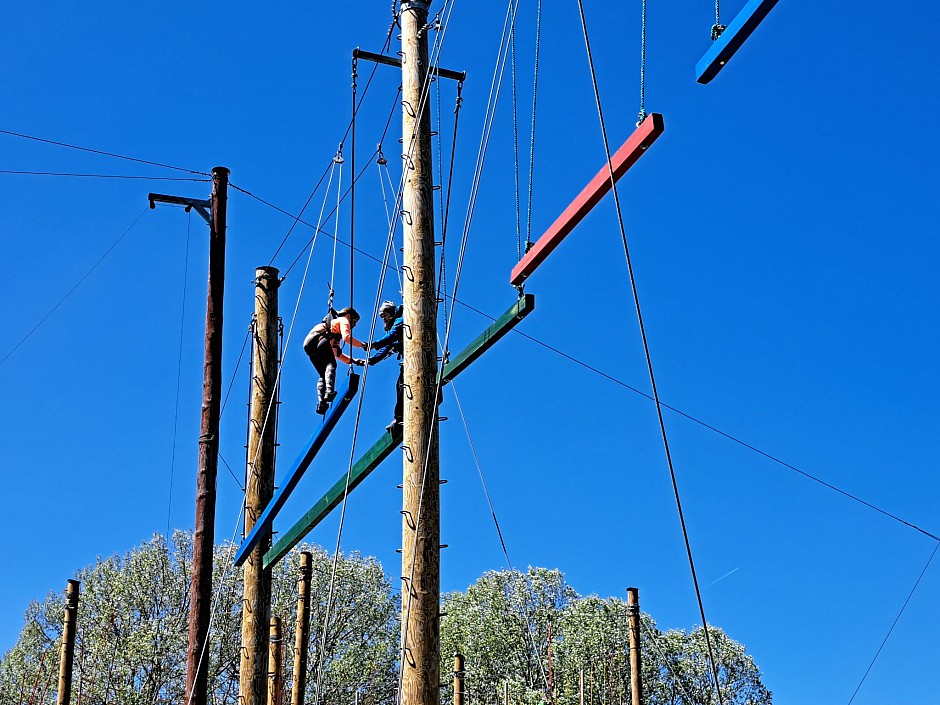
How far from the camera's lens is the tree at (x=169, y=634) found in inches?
1081

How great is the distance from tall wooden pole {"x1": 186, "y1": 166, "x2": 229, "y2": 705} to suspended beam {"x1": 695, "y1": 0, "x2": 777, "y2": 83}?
22.0 ft

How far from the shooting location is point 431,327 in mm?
7176

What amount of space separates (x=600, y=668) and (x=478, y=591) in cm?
484

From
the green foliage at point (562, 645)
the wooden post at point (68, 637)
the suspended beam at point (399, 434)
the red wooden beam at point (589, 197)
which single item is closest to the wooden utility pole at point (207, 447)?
the suspended beam at point (399, 434)

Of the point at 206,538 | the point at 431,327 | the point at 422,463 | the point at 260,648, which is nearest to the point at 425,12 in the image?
the point at 431,327

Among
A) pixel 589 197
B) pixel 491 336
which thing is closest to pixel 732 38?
pixel 589 197

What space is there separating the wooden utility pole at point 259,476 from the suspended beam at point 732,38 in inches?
273

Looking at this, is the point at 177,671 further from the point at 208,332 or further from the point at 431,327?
the point at 431,327

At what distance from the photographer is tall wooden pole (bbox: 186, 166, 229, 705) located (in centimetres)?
1023

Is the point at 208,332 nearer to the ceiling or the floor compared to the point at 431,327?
nearer to the ceiling

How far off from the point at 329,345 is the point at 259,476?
2326 millimetres

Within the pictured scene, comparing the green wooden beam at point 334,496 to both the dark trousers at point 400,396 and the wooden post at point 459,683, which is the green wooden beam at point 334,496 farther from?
the wooden post at point 459,683

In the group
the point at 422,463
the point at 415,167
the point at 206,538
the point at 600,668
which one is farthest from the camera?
the point at 600,668

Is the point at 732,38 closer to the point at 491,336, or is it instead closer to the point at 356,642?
the point at 491,336
